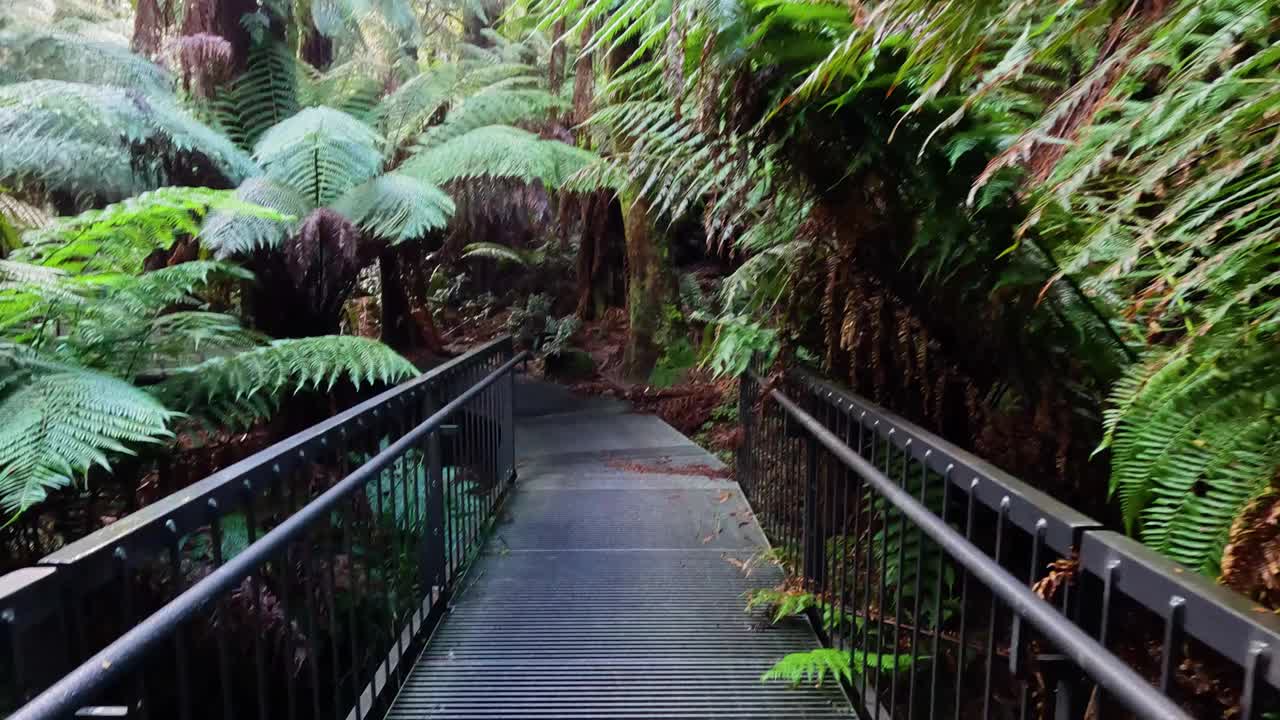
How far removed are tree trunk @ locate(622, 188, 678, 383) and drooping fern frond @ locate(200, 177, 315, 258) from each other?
431 centimetres

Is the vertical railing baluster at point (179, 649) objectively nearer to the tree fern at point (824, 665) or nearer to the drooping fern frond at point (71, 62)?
the tree fern at point (824, 665)

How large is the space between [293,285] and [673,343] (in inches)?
181

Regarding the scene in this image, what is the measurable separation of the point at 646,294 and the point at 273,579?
550cm

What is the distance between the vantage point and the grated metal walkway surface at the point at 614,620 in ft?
7.55

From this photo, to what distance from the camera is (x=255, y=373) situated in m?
3.32

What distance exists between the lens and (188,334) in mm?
3547

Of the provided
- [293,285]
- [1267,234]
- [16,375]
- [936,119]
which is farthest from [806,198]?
[293,285]

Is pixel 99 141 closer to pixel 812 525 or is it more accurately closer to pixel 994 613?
pixel 812 525

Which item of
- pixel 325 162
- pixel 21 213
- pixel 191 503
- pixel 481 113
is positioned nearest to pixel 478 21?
pixel 481 113

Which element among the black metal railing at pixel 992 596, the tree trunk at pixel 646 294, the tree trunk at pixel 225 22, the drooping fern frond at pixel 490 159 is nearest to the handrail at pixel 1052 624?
the black metal railing at pixel 992 596

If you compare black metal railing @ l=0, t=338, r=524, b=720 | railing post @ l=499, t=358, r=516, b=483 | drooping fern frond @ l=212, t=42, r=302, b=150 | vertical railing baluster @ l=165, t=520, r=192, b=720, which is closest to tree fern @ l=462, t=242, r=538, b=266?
drooping fern frond @ l=212, t=42, r=302, b=150

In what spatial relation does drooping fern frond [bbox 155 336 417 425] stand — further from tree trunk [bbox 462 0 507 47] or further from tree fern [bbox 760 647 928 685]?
tree trunk [bbox 462 0 507 47]

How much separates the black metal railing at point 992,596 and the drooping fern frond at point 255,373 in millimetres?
1821

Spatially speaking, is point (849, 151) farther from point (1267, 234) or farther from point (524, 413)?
point (524, 413)
